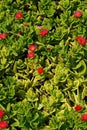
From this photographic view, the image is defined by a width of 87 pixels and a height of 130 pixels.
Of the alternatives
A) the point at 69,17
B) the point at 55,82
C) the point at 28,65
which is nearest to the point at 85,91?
the point at 55,82

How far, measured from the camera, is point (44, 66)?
12.6 ft

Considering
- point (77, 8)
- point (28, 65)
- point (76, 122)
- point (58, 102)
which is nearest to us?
point (76, 122)

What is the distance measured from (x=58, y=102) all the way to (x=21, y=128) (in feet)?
1.33

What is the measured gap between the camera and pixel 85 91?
3.56 metres

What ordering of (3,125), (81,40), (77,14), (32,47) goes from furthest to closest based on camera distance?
(77,14), (32,47), (81,40), (3,125)

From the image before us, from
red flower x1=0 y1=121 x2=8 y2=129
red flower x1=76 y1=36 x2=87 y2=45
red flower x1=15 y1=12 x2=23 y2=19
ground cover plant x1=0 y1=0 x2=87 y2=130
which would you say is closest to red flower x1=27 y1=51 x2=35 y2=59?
ground cover plant x1=0 y1=0 x2=87 y2=130

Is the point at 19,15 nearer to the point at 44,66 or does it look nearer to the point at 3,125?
the point at 44,66

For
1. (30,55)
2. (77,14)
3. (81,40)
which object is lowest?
(30,55)

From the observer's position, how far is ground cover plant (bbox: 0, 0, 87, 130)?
325 cm

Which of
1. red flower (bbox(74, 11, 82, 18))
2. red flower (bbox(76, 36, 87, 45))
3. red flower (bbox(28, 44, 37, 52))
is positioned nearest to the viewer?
red flower (bbox(76, 36, 87, 45))

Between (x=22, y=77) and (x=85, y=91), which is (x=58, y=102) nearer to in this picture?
(x=85, y=91)

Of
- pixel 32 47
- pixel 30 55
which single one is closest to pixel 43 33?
pixel 32 47

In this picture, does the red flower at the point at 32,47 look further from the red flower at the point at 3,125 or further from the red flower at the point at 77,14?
the red flower at the point at 3,125

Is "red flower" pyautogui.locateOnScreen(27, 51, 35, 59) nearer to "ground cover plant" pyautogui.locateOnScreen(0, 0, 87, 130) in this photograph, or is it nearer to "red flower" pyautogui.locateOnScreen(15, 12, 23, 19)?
"ground cover plant" pyautogui.locateOnScreen(0, 0, 87, 130)
